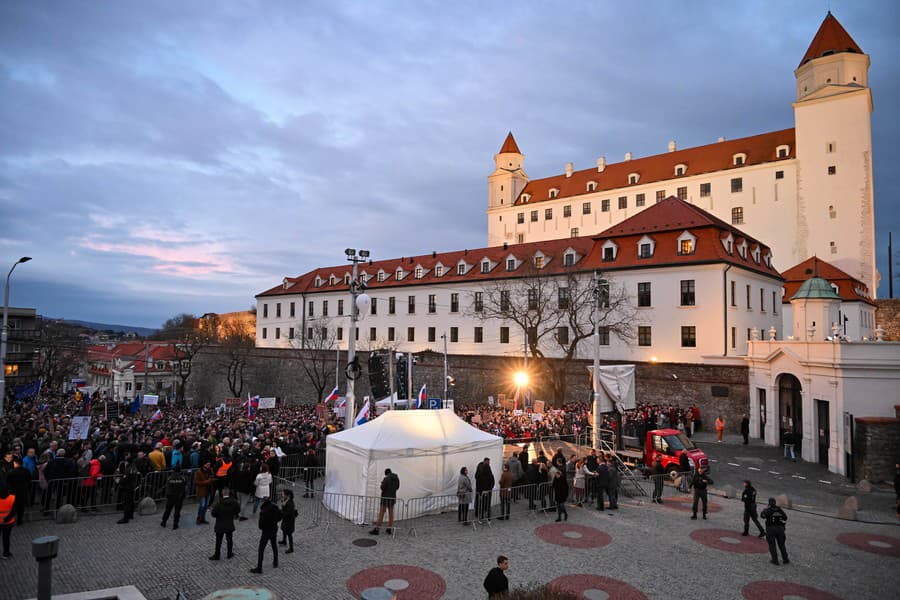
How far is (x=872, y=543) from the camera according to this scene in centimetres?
1288

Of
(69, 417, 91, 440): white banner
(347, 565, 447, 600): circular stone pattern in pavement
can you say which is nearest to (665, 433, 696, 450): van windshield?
(347, 565, 447, 600): circular stone pattern in pavement

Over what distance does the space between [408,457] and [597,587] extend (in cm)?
587

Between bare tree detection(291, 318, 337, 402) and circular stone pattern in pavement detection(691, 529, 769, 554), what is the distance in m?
46.8

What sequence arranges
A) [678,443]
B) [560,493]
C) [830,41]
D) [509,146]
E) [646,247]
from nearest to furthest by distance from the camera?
[560,493]
[678,443]
[646,247]
[830,41]
[509,146]

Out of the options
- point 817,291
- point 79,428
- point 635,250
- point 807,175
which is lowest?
point 79,428

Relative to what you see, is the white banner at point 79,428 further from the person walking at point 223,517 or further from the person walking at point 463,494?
the person walking at point 463,494

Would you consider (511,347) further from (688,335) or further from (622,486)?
(622,486)

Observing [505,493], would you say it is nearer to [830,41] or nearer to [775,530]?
[775,530]

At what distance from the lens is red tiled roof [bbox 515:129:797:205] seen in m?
63.1

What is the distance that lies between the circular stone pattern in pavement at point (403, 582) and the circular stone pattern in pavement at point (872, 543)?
10.3 m

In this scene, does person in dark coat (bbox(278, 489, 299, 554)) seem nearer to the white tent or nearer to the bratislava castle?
the white tent

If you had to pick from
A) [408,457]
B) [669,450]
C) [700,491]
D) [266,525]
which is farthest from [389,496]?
[669,450]

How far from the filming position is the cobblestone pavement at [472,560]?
9859 mm

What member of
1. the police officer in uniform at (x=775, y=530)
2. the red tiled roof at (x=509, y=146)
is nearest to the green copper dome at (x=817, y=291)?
the police officer in uniform at (x=775, y=530)
